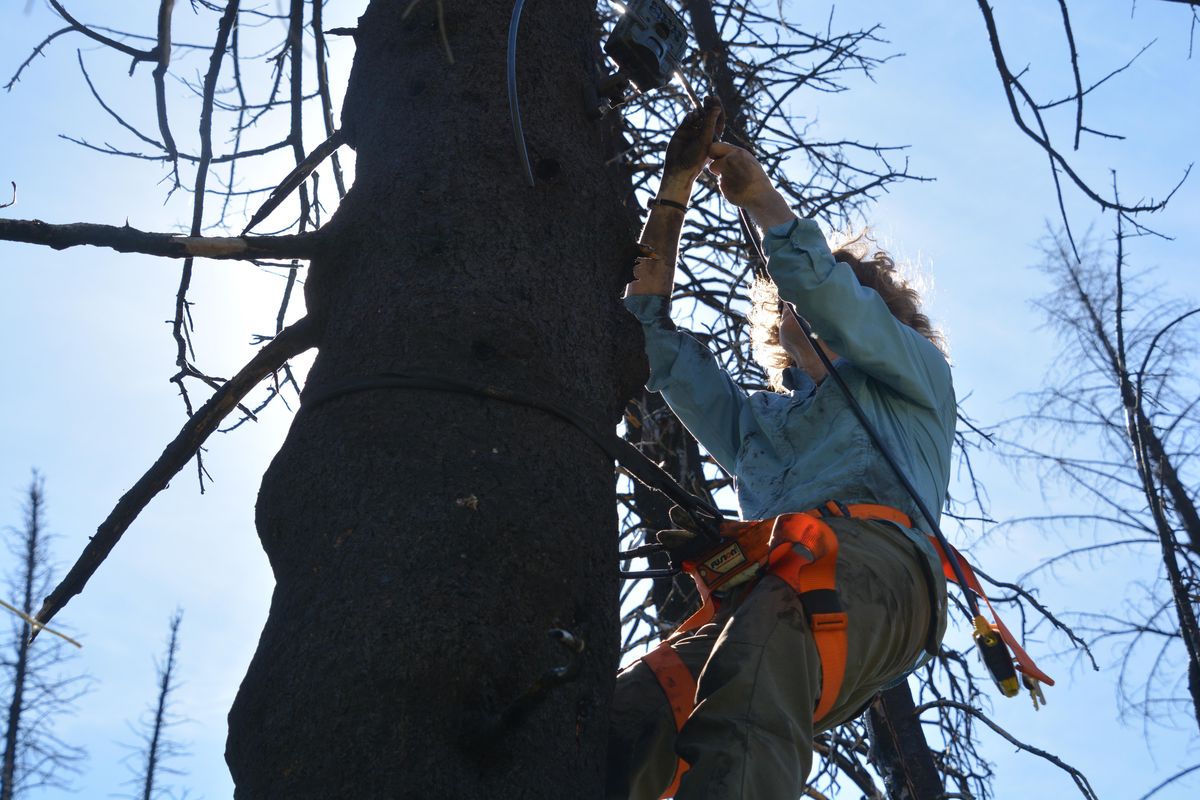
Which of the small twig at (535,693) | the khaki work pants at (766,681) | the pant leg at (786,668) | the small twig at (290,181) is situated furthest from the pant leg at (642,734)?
the small twig at (290,181)

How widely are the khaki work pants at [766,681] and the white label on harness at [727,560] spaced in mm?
65

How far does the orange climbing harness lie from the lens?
6.62 feet

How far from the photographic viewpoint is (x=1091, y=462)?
7.12 metres

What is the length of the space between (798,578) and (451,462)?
81 centimetres

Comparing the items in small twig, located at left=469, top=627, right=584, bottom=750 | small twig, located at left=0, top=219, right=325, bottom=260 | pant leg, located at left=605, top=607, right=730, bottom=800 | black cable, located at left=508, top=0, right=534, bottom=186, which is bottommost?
small twig, located at left=469, top=627, right=584, bottom=750

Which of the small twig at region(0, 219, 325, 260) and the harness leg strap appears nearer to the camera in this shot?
the small twig at region(0, 219, 325, 260)

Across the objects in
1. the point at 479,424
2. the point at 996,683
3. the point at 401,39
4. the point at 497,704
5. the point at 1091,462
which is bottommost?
the point at 497,704

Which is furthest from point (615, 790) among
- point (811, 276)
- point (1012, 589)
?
point (1012, 589)

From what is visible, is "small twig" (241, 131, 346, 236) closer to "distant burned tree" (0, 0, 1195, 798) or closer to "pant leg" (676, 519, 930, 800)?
"distant burned tree" (0, 0, 1195, 798)

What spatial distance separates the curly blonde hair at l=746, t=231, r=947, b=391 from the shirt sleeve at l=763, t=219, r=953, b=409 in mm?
386

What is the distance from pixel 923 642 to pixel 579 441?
1030 millimetres

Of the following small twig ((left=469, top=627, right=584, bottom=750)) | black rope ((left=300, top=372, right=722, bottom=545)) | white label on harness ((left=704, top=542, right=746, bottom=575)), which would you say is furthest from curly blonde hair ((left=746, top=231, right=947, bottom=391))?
small twig ((left=469, top=627, right=584, bottom=750))

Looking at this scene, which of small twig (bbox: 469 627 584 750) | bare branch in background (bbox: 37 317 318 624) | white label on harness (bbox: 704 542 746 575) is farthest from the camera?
white label on harness (bbox: 704 542 746 575)

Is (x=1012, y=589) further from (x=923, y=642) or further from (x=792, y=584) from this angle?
(x=792, y=584)
